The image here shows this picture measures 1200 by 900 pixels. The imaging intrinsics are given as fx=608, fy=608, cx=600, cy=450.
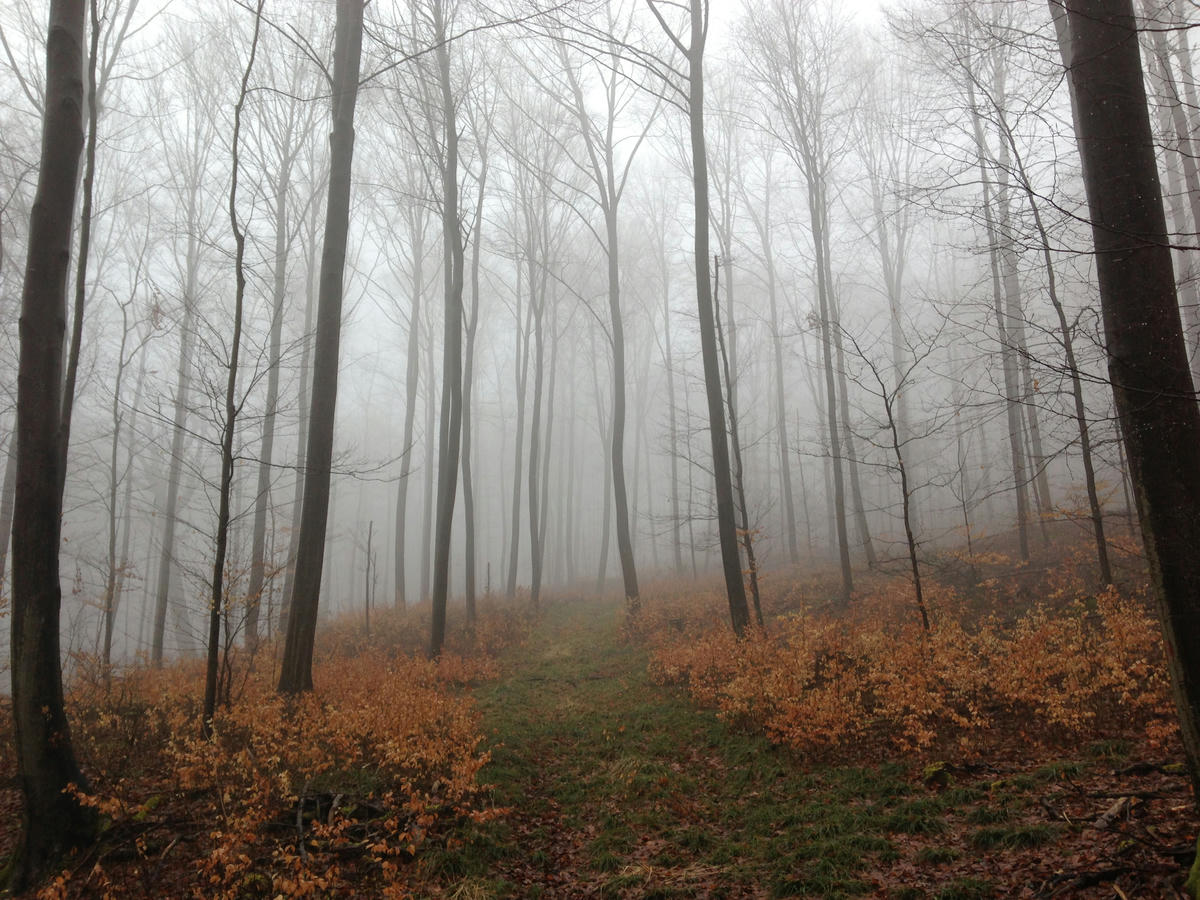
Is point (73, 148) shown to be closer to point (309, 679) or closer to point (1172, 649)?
point (309, 679)

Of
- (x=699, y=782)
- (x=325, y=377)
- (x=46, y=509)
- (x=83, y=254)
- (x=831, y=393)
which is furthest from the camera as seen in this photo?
(x=831, y=393)

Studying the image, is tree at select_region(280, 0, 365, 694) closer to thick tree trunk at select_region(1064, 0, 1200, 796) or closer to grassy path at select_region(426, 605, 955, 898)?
grassy path at select_region(426, 605, 955, 898)

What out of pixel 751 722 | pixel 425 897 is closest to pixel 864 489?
pixel 751 722

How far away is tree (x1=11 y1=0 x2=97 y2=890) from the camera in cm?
433

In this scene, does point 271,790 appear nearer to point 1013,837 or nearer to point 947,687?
point 1013,837

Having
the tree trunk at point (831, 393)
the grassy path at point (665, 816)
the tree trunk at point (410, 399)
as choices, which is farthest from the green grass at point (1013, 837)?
the tree trunk at point (410, 399)

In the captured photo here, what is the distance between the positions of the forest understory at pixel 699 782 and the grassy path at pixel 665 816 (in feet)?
0.07

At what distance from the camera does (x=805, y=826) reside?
4.35 m

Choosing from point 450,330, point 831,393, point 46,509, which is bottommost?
point 46,509

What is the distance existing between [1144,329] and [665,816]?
459 centimetres

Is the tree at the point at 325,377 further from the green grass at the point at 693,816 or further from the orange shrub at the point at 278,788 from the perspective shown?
the green grass at the point at 693,816

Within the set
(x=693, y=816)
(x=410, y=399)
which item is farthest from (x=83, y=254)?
(x=410, y=399)

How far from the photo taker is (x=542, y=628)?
15.1 metres

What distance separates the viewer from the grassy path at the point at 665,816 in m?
3.82
